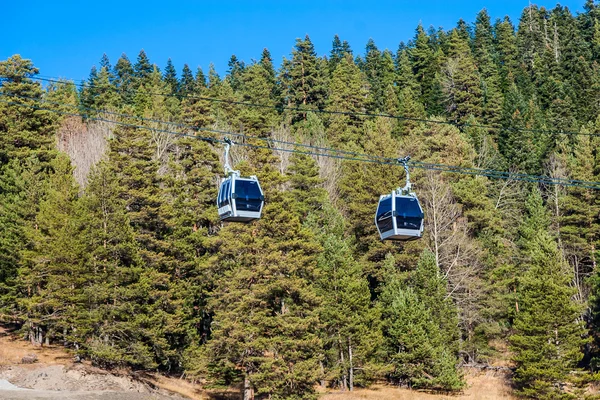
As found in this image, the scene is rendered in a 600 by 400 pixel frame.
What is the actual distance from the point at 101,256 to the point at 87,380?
25.4 ft

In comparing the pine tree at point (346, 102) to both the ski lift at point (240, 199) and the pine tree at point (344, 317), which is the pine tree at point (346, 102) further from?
the ski lift at point (240, 199)

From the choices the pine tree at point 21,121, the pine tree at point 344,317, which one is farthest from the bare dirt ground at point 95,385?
the pine tree at point 21,121

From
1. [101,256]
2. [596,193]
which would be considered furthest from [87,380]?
[596,193]

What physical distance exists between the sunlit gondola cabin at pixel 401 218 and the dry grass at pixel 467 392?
25.1 meters

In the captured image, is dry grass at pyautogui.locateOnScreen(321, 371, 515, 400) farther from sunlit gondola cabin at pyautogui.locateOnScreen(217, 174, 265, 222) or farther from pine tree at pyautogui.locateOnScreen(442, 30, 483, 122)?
pine tree at pyautogui.locateOnScreen(442, 30, 483, 122)

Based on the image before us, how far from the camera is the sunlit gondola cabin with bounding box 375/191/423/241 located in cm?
2178

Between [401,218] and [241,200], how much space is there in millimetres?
5013

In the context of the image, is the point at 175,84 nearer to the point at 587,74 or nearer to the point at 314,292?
the point at 587,74

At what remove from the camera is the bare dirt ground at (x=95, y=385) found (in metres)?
40.1

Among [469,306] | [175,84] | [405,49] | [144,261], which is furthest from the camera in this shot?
A: [405,49]

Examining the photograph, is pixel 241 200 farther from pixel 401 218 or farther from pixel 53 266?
pixel 53 266

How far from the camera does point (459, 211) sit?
58969 millimetres

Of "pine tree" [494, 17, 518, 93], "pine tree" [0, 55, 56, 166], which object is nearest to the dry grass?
"pine tree" [0, 55, 56, 166]

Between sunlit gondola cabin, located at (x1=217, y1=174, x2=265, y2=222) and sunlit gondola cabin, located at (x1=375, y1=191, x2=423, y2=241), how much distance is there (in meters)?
4.00
